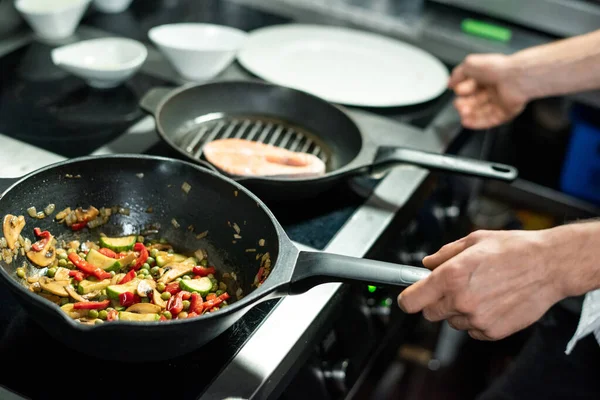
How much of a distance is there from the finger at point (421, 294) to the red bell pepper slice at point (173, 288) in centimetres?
32

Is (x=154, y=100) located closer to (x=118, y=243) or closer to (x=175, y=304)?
(x=118, y=243)

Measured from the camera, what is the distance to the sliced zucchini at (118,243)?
1091 millimetres

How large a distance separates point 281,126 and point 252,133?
0.08 metres

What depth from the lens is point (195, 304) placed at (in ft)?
3.26

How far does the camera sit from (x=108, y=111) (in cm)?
153

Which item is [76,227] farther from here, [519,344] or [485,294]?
[519,344]

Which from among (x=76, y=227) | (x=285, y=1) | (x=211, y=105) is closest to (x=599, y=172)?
(x=285, y=1)

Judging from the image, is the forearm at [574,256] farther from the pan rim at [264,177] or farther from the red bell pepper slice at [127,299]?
the red bell pepper slice at [127,299]

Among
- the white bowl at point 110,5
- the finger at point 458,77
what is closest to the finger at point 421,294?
the finger at point 458,77

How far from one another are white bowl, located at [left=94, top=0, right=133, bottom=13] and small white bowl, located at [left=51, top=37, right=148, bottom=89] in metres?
0.31

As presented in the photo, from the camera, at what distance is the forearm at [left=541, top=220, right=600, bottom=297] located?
1069 mm

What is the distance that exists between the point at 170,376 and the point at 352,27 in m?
1.45

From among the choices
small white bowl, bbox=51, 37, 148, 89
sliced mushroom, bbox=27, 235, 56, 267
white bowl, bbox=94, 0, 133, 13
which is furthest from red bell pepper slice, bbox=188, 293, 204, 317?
white bowl, bbox=94, 0, 133, 13

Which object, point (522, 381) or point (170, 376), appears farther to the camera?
point (522, 381)
